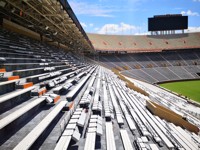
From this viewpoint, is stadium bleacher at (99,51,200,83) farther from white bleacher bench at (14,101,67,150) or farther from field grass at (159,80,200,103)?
white bleacher bench at (14,101,67,150)

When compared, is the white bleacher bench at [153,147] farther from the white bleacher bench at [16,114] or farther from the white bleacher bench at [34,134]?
the white bleacher bench at [16,114]

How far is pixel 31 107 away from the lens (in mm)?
3793

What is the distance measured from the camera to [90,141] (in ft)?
11.3

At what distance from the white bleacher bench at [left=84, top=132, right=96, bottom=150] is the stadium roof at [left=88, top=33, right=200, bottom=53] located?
40041mm

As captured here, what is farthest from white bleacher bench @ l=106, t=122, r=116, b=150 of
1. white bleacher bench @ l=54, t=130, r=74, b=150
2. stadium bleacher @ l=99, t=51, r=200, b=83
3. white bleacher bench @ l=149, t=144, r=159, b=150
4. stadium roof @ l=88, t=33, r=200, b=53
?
stadium roof @ l=88, t=33, r=200, b=53

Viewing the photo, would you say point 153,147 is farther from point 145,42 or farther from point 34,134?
point 145,42

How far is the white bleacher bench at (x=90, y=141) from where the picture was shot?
3.23m

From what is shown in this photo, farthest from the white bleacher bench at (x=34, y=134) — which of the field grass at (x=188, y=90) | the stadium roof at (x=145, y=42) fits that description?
the stadium roof at (x=145, y=42)

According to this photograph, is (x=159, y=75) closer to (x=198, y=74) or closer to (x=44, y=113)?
(x=198, y=74)

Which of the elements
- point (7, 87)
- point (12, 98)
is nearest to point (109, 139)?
point (12, 98)

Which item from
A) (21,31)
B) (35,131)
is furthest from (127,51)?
(35,131)

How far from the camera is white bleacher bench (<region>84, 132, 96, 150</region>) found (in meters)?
3.23

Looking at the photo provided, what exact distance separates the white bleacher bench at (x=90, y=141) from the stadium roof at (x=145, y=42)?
131ft

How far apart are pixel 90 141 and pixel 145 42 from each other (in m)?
46.6
